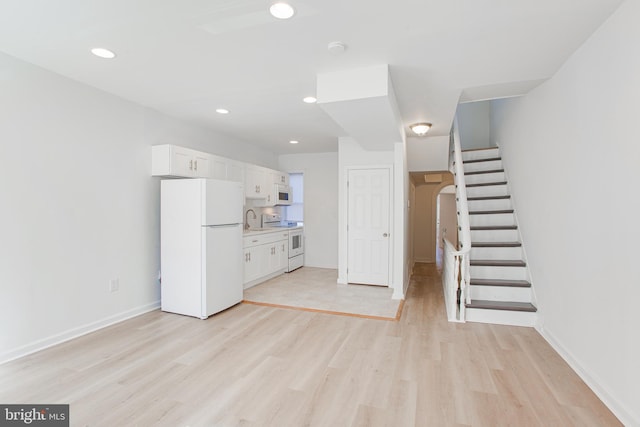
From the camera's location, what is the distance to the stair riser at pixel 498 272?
3.85 metres

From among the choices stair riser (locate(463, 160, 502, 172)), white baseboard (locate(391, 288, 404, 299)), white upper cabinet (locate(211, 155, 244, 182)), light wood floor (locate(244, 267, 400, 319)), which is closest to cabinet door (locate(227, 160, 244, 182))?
white upper cabinet (locate(211, 155, 244, 182))

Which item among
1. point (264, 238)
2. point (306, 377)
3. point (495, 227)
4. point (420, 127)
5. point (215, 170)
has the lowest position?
point (306, 377)

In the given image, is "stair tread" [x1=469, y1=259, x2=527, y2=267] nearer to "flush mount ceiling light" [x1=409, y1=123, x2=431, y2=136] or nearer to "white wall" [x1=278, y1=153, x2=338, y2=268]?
"flush mount ceiling light" [x1=409, y1=123, x2=431, y2=136]

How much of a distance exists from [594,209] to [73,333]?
4756mm

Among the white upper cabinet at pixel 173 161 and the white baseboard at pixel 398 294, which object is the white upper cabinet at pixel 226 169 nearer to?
the white upper cabinet at pixel 173 161

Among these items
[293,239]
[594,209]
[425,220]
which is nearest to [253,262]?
[293,239]

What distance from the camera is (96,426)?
1.85 meters

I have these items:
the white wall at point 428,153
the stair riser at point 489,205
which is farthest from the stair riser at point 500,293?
the white wall at point 428,153

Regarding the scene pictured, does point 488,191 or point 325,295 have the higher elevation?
point 488,191

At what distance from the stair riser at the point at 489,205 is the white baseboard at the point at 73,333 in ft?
15.6

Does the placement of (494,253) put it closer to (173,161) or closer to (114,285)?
(173,161)

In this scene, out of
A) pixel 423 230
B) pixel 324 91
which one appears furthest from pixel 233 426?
pixel 423 230

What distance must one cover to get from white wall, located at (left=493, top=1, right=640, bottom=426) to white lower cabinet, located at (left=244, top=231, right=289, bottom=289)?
3904 mm

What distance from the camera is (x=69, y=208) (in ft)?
9.96
